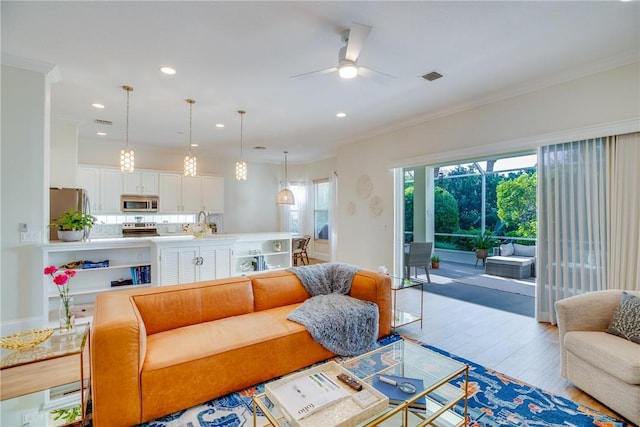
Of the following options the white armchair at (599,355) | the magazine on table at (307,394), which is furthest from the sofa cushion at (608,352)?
the magazine on table at (307,394)

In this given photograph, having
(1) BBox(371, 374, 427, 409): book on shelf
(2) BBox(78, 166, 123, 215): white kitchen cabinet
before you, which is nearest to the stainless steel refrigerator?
(2) BBox(78, 166, 123, 215): white kitchen cabinet

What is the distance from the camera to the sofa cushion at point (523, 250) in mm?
6570

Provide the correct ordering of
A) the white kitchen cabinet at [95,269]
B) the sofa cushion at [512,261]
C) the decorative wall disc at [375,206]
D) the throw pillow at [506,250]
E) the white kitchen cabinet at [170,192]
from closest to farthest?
1. the white kitchen cabinet at [95,269]
2. the decorative wall disc at [375,206]
3. the sofa cushion at [512,261]
4. the white kitchen cabinet at [170,192]
5. the throw pillow at [506,250]

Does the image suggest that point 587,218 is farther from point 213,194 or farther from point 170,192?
point 170,192

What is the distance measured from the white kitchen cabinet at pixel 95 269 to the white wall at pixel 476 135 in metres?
3.73

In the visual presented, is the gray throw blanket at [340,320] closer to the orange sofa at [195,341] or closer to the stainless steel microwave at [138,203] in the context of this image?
the orange sofa at [195,341]

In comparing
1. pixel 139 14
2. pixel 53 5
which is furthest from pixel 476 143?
pixel 53 5

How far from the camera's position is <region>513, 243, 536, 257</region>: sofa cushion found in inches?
259

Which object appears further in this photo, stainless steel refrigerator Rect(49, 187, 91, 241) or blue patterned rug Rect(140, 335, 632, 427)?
stainless steel refrigerator Rect(49, 187, 91, 241)

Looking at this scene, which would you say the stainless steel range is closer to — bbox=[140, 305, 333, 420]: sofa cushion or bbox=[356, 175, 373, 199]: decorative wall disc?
bbox=[356, 175, 373, 199]: decorative wall disc

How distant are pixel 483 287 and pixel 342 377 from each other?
15.4 ft

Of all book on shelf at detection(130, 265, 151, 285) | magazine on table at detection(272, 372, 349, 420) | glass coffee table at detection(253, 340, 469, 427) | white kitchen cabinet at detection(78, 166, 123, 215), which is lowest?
glass coffee table at detection(253, 340, 469, 427)

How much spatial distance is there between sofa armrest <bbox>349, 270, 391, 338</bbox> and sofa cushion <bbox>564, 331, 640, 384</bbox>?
144 centimetres

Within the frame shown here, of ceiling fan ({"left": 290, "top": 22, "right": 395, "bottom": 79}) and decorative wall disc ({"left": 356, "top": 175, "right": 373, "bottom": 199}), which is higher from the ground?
ceiling fan ({"left": 290, "top": 22, "right": 395, "bottom": 79})
